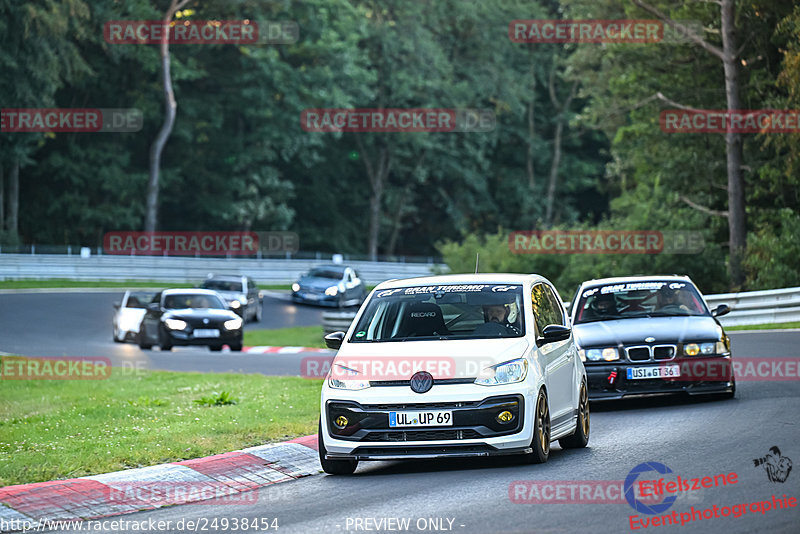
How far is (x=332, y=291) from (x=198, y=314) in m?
18.6

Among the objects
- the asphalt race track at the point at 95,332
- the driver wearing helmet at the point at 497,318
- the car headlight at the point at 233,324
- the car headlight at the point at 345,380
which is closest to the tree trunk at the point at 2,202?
the asphalt race track at the point at 95,332

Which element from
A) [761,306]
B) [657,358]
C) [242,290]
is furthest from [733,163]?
[657,358]

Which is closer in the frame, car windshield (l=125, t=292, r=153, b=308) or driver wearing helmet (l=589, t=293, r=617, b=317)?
driver wearing helmet (l=589, t=293, r=617, b=317)

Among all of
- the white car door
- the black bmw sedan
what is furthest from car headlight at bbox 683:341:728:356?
the black bmw sedan

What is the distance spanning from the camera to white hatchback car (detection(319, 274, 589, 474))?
10227 millimetres

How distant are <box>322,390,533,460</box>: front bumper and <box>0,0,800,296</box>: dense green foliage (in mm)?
23898

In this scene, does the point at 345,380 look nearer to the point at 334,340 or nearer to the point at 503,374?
the point at 334,340

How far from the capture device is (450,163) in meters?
75.4

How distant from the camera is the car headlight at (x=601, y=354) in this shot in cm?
1484

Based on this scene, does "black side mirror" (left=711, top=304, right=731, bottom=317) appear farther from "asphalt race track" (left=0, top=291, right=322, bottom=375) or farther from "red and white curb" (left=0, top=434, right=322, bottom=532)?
"asphalt race track" (left=0, top=291, right=322, bottom=375)

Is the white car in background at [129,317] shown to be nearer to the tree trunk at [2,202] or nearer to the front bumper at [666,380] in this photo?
the front bumper at [666,380]

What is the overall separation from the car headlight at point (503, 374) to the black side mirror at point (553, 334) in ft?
1.94

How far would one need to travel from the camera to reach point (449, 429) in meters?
10.2

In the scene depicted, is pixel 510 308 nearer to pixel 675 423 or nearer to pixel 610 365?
pixel 675 423
